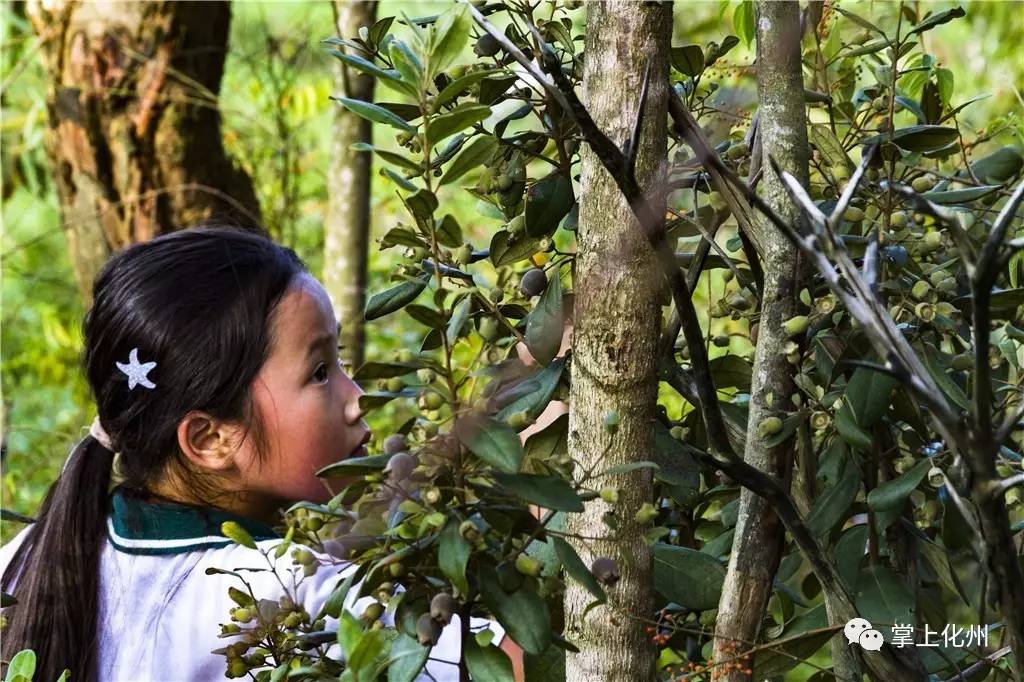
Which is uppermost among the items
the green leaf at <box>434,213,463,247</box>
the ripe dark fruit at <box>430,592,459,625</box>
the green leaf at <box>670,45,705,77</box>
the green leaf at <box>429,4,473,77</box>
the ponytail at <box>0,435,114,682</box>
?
the green leaf at <box>670,45,705,77</box>

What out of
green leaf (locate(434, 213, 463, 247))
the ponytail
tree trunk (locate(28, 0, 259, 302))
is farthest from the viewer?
tree trunk (locate(28, 0, 259, 302))

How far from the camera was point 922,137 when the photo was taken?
0.84 m

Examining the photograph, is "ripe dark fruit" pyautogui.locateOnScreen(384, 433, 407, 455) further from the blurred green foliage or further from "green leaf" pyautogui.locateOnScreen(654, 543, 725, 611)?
the blurred green foliage

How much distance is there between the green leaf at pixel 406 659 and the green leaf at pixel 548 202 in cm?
29

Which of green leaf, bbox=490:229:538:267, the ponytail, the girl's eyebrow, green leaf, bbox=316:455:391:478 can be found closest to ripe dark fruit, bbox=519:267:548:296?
green leaf, bbox=490:229:538:267

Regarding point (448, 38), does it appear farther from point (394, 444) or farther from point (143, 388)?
point (143, 388)

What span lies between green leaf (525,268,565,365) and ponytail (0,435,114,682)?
2.14 ft

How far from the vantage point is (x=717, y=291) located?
9.63 feet

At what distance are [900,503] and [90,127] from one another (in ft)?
7.82

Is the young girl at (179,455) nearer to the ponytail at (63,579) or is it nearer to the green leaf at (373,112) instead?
the ponytail at (63,579)

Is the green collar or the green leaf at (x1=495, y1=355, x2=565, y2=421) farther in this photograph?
the green collar

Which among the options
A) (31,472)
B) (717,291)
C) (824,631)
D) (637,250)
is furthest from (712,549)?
(31,472)

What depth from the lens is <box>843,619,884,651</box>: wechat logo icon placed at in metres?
0.73

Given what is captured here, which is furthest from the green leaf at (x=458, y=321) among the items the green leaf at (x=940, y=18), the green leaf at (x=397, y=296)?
the green leaf at (x=940, y=18)
